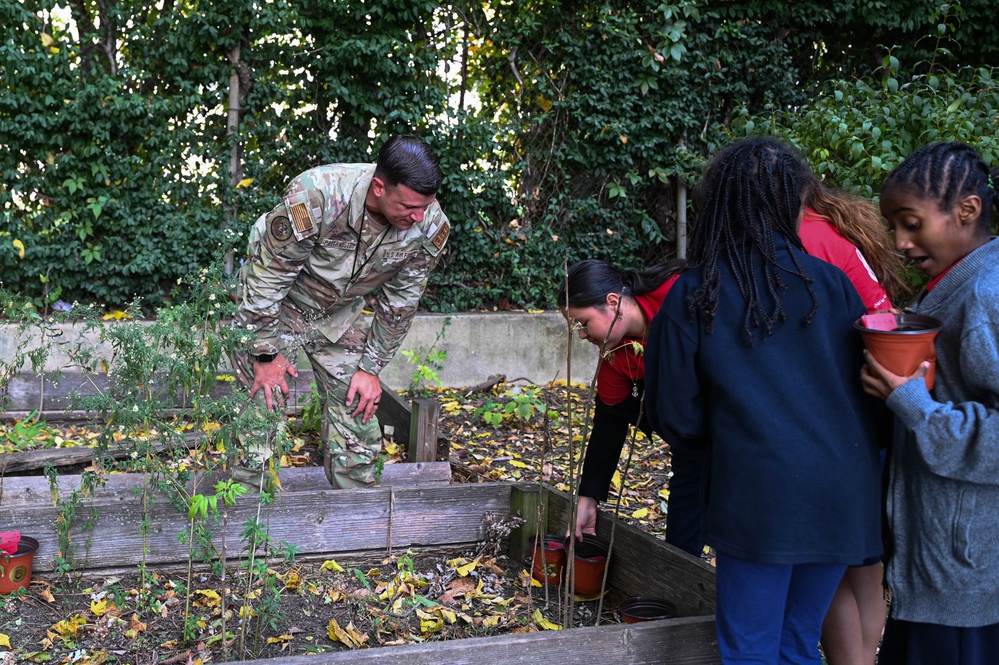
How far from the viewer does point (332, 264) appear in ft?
13.2

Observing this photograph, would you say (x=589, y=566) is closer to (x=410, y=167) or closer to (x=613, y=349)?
(x=613, y=349)

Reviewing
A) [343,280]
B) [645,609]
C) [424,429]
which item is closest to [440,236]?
[343,280]

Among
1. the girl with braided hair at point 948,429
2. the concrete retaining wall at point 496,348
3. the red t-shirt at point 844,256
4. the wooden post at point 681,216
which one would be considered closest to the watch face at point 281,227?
the red t-shirt at point 844,256

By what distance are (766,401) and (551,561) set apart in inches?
62.0

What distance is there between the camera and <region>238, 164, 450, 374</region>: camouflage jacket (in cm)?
383

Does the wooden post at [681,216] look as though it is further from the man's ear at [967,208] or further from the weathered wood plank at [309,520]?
the man's ear at [967,208]

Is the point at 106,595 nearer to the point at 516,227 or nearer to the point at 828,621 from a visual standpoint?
the point at 828,621

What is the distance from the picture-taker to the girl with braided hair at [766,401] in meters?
2.00

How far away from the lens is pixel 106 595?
314 centimetres

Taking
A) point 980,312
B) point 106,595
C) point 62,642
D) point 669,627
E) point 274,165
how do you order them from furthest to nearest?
1. point 274,165
2. point 106,595
3. point 62,642
4. point 669,627
5. point 980,312

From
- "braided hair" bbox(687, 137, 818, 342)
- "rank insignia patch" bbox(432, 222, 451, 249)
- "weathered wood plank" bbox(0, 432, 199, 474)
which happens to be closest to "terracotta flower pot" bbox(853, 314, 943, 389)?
"braided hair" bbox(687, 137, 818, 342)

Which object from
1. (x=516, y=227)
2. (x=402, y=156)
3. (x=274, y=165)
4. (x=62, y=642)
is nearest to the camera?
(x=62, y=642)

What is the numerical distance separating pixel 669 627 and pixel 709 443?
0.58m

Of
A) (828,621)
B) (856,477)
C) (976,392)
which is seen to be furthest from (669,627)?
(976,392)
